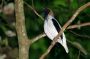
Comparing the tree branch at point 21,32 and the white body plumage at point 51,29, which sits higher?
the tree branch at point 21,32

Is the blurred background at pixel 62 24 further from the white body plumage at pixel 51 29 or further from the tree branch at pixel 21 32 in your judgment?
the tree branch at pixel 21 32

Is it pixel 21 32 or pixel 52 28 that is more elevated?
pixel 21 32

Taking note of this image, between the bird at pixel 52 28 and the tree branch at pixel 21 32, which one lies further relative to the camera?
the bird at pixel 52 28

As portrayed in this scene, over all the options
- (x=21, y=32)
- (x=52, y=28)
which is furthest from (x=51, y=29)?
(x=21, y=32)

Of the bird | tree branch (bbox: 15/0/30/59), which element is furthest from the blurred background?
tree branch (bbox: 15/0/30/59)

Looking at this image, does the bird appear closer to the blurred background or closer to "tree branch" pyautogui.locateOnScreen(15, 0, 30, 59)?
the blurred background

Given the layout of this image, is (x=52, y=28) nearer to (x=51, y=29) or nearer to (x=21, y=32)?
(x=51, y=29)

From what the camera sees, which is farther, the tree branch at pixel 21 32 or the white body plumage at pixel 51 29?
the white body plumage at pixel 51 29

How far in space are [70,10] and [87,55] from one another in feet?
0.74

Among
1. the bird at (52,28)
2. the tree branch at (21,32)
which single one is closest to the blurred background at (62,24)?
the bird at (52,28)

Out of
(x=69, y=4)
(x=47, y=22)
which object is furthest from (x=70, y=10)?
(x=47, y=22)

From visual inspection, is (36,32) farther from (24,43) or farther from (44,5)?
(24,43)

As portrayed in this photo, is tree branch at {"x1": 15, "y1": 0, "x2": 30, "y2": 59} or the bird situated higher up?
tree branch at {"x1": 15, "y1": 0, "x2": 30, "y2": 59}

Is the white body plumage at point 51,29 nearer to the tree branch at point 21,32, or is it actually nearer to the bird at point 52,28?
the bird at point 52,28
